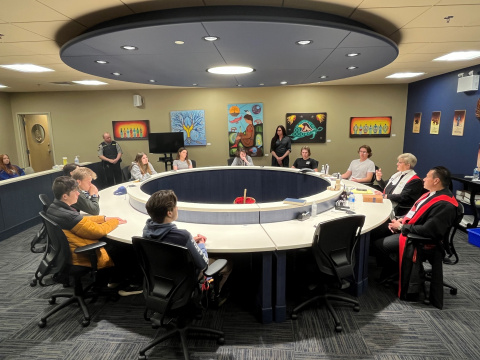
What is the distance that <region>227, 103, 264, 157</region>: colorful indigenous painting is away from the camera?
779 centimetres

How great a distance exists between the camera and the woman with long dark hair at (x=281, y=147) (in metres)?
7.12

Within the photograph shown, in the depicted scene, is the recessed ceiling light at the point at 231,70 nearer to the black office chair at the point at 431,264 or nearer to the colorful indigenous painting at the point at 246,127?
the black office chair at the point at 431,264

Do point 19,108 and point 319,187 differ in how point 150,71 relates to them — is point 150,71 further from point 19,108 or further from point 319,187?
point 19,108

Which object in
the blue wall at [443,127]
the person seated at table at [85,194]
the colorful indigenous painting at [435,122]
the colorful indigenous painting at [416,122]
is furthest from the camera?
the colorful indigenous painting at [416,122]

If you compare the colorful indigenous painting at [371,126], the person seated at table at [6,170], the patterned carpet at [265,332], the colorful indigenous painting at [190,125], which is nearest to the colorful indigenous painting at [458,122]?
the colorful indigenous painting at [371,126]

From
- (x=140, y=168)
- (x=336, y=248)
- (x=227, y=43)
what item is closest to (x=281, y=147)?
(x=140, y=168)

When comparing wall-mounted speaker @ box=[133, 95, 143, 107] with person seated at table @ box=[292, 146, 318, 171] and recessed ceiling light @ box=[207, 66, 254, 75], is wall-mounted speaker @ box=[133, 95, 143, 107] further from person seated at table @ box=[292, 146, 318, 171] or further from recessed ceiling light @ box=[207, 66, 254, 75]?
person seated at table @ box=[292, 146, 318, 171]

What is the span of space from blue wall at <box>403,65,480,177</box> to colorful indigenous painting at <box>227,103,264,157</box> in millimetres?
3718

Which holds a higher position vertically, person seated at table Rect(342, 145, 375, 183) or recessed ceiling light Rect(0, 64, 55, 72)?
recessed ceiling light Rect(0, 64, 55, 72)

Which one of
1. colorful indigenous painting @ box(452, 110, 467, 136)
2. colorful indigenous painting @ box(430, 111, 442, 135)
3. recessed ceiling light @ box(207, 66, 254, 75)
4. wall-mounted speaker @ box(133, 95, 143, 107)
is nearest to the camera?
recessed ceiling light @ box(207, 66, 254, 75)

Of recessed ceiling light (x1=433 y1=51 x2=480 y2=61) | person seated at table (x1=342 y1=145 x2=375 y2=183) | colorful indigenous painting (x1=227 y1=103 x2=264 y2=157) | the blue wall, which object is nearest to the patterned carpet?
person seated at table (x1=342 y1=145 x2=375 y2=183)

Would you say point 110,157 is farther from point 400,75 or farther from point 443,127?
point 443,127

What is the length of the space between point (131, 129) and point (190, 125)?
162 centimetres

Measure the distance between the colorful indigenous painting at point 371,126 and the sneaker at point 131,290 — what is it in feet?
21.8
